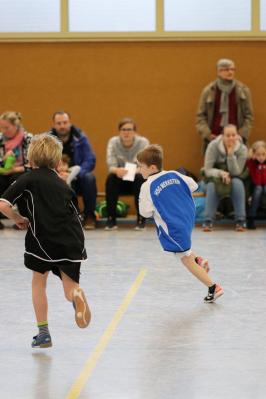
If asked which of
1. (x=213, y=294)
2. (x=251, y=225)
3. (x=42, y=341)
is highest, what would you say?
(x=42, y=341)

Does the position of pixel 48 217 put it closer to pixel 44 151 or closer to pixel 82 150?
pixel 44 151

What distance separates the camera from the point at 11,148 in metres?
12.1

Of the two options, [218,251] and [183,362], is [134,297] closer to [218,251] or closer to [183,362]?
[183,362]

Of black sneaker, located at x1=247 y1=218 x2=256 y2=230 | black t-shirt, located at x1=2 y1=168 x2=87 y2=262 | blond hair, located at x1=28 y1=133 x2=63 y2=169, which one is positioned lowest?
black sneaker, located at x1=247 y1=218 x2=256 y2=230

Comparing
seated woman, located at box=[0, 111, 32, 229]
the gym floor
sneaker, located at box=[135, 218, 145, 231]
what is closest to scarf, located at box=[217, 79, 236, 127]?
sneaker, located at box=[135, 218, 145, 231]

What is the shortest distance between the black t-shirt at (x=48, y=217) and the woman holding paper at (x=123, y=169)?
6.48 m

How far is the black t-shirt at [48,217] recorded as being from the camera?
17.0 ft

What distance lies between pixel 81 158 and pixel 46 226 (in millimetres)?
6925

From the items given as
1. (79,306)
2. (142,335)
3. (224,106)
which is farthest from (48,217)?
(224,106)

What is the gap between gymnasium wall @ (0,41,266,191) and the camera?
13.3 meters

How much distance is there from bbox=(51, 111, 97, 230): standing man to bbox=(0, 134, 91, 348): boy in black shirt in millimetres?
6577

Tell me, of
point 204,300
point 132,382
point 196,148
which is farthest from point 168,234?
point 196,148

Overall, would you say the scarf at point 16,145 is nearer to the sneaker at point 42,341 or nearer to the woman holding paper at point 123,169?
the woman holding paper at point 123,169

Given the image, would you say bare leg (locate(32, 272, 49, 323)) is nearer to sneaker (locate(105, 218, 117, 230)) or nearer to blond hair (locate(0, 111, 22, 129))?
sneaker (locate(105, 218, 117, 230))
